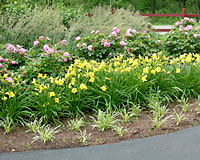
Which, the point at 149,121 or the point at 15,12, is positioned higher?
the point at 15,12

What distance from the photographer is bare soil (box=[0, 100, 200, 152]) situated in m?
3.30

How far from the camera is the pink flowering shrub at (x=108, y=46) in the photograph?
6109 mm

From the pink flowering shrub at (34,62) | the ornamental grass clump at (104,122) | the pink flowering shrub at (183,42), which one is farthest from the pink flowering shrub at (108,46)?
the ornamental grass clump at (104,122)

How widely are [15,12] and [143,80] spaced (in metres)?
6.41

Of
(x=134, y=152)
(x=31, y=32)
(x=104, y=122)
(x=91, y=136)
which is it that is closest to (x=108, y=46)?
(x=31, y=32)

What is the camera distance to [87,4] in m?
30.7

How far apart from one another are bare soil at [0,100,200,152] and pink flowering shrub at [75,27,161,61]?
2.40 meters

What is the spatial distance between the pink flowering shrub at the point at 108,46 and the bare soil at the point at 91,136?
2400mm

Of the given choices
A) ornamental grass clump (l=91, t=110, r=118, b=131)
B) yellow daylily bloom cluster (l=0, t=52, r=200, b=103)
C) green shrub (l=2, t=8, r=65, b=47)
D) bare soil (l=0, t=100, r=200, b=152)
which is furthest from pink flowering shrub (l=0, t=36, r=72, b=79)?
green shrub (l=2, t=8, r=65, b=47)

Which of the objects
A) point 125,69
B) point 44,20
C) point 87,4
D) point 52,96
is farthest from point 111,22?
point 87,4

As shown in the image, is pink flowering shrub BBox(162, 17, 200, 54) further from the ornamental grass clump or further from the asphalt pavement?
the asphalt pavement

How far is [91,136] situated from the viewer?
11.4ft

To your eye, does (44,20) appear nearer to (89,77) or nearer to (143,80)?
(89,77)

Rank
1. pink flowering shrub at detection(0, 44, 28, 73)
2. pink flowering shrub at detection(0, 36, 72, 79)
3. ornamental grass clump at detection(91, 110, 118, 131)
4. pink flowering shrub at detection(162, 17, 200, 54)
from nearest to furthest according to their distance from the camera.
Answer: ornamental grass clump at detection(91, 110, 118, 131), pink flowering shrub at detection(0, 36, 72, 79), pink flowering shrub at detection(0, 44, 28, 73), pink flowering shrub at detection(162, 17, 200, 54)
